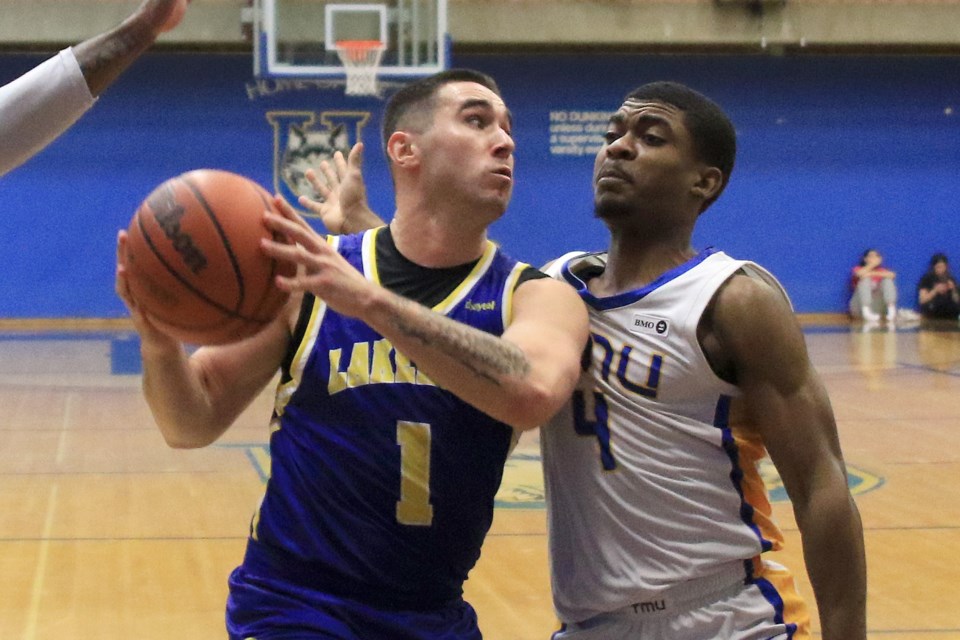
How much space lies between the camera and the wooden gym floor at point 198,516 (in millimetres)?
4910

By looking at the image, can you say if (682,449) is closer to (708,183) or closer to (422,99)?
(708,183)

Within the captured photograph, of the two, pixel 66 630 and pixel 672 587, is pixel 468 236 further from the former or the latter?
pixel 66 630

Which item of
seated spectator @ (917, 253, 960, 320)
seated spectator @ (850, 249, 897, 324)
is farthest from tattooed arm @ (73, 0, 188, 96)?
seated spectator @ (917, 253, 960, 320)

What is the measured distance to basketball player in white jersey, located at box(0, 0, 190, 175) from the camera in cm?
255

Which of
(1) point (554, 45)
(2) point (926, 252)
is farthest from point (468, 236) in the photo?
(2) point (926, 252)

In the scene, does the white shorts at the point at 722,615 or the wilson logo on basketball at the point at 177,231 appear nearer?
the wilson logo on basketball at the point at 177,231

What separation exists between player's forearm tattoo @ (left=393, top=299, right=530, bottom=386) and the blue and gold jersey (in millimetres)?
313

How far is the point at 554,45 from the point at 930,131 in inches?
223

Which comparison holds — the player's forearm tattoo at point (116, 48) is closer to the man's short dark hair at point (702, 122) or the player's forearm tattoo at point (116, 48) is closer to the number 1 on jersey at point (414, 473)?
the number 1 on jersey at point (414, 473)

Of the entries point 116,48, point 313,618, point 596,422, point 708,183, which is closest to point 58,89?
point 116,48

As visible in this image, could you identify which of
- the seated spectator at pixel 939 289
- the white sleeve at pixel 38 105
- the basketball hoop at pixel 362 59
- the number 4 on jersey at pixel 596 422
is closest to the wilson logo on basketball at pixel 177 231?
the white sleeve at pixel 38 105

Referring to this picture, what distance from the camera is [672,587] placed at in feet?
8.84

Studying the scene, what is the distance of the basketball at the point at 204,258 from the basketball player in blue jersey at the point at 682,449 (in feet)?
2.63

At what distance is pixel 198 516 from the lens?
6414 mm
